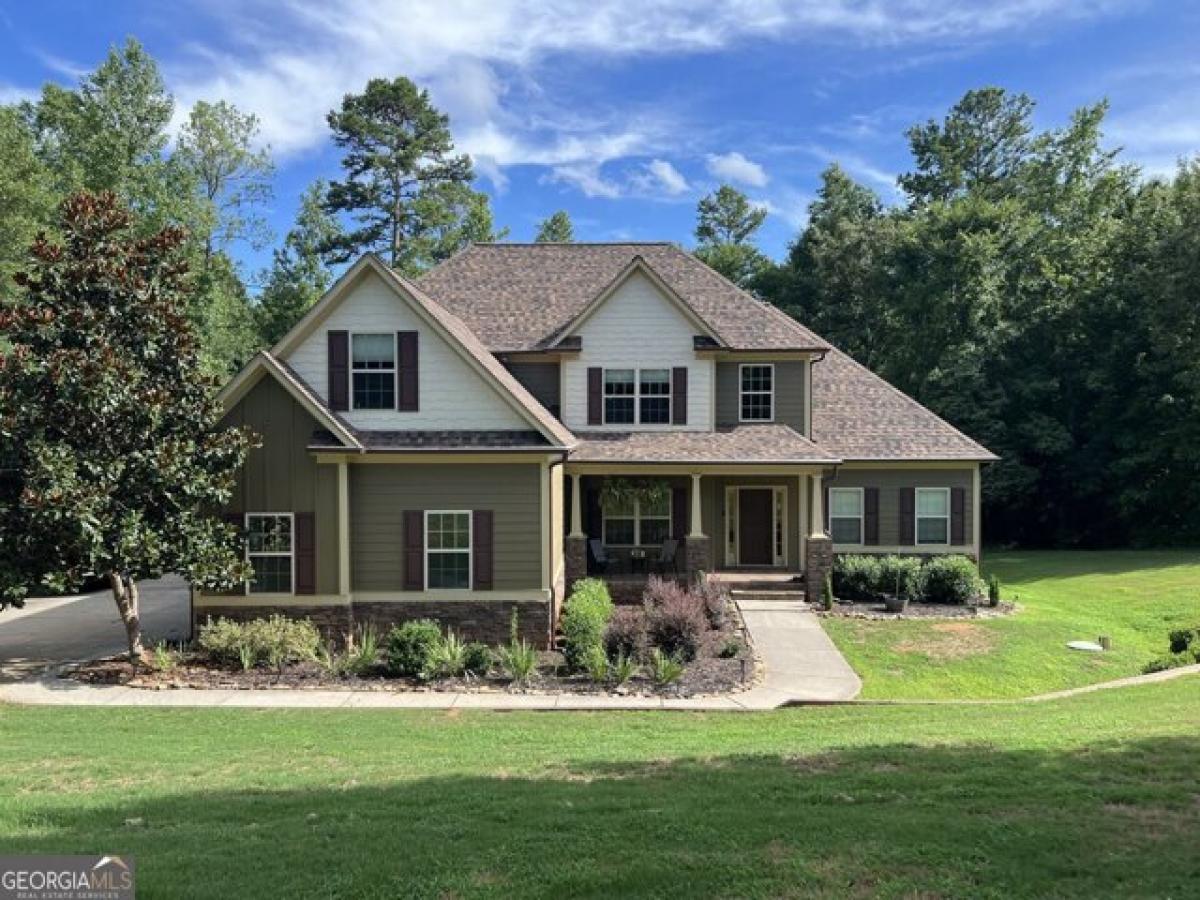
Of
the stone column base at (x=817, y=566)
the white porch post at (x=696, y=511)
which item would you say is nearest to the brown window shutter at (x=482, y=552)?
the white porch post at (x=696, y=511)

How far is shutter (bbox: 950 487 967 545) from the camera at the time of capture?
22641mm

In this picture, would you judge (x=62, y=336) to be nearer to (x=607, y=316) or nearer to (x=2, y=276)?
(x=607, y=316)

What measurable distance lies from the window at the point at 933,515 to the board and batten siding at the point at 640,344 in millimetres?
6734

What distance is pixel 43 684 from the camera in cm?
1305

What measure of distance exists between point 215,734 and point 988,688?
12.1 metres

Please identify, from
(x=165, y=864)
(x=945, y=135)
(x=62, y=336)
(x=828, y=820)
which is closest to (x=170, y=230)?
(x=62, y=336)

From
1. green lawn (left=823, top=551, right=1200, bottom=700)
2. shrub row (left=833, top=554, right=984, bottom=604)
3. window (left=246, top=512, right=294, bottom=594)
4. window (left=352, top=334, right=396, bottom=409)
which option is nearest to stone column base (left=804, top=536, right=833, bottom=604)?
shrub row (left=833, top=554, right=984, bottom=604)

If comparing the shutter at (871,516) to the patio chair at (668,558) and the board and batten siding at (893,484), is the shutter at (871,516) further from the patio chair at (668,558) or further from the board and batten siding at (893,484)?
the patio chair at (668,558)

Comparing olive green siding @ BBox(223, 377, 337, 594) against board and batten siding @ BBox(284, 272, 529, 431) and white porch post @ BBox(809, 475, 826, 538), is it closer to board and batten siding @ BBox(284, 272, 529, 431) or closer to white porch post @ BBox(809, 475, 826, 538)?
board and batten siding @ BBox(284, 272, 529, 431)

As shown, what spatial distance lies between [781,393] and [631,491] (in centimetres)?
472

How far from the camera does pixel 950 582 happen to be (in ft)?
66.2


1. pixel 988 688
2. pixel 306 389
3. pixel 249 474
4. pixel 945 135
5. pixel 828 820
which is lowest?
pixel 988 688

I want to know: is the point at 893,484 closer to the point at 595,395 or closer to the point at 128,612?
A: the point at 595,395

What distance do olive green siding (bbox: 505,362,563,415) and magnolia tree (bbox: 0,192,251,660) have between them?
8.30 m
